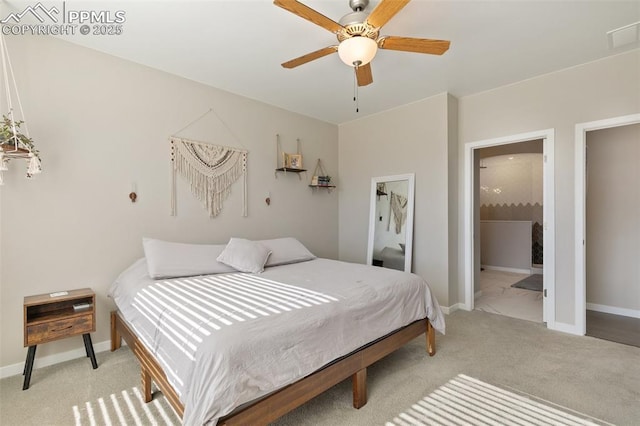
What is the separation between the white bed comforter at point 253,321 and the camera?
1.34 metres

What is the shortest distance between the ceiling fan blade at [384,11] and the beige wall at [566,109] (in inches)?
98.0

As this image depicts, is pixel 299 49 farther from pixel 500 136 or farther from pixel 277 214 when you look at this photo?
pixel 500 136

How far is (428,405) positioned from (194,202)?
2.85 metres

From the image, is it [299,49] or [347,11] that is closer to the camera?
[347,11]

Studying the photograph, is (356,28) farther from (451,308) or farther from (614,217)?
(614,217)

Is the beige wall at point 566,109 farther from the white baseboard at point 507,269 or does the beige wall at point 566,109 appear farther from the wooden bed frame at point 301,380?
the white baseboard at point 507,269

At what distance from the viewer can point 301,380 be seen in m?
1.65

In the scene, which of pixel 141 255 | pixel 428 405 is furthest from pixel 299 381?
pixel 141 255

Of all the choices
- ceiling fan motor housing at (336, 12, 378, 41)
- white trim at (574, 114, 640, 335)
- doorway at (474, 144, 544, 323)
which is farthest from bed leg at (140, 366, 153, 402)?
doorway at (474, 144, 544, 323)

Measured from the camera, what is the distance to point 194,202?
3348mm

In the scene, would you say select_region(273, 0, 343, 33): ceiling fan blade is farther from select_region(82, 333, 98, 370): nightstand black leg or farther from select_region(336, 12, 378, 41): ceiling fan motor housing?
select_region(82, 333, 98, 370): nightstand black leg

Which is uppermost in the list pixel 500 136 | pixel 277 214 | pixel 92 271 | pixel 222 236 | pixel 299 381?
pixel 500 136

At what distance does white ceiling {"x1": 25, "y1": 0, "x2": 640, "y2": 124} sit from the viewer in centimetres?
221

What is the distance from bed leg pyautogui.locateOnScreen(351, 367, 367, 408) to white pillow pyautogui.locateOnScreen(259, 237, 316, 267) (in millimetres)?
1569
